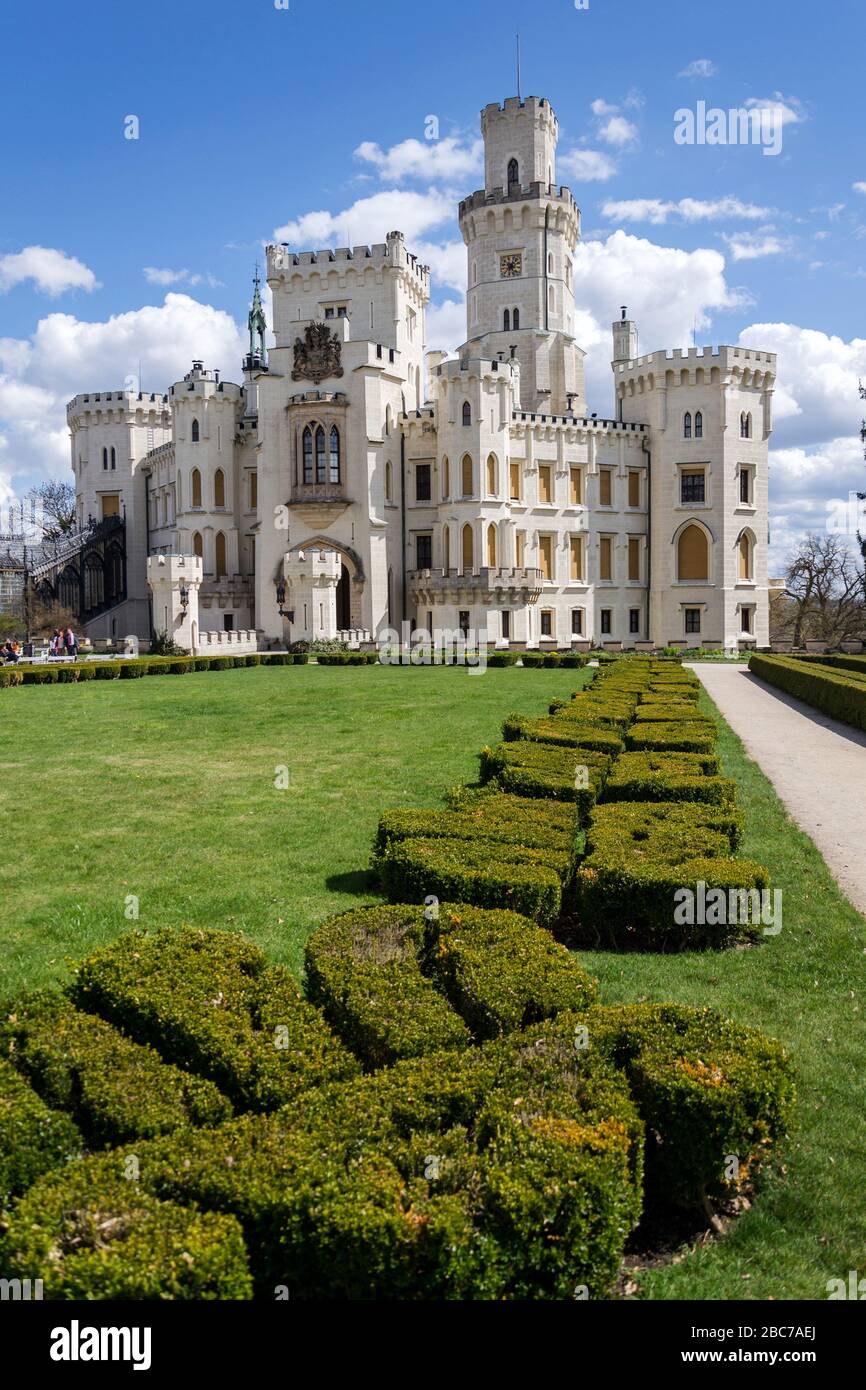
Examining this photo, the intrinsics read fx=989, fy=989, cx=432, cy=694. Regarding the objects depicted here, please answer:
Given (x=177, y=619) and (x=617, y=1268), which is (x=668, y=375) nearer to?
(x=177, y=619)

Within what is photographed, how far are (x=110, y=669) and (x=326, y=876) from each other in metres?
25.2

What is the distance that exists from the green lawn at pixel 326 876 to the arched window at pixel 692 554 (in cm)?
3736

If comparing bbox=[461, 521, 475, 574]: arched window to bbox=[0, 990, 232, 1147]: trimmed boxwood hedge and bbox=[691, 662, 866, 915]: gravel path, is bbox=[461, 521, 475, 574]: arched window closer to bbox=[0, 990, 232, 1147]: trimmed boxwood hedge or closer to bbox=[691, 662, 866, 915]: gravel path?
bbox=[691, 662, 866, 915]: gravel path

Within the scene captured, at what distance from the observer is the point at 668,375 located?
53500 millimetres

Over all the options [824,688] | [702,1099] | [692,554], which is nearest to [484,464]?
A: [692,554]

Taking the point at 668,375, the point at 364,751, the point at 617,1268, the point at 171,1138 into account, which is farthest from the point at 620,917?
the point at 668,375

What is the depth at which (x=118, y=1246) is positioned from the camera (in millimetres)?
3488

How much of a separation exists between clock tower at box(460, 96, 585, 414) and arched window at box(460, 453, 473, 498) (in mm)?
9176

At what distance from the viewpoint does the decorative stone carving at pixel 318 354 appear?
4909 cm

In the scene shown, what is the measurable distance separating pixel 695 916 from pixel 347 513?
4367cm

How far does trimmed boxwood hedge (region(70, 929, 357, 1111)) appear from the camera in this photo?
191 inches

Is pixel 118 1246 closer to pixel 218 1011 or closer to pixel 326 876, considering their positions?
pixel 218 1011
